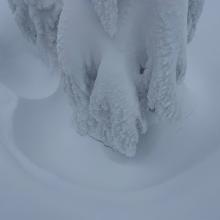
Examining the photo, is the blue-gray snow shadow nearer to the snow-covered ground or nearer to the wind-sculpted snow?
the snow-covered ground

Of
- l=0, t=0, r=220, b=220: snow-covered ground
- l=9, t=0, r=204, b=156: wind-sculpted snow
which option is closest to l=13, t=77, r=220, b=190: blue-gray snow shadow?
l=0, t=0, r=220, b=220: snow-covered ground

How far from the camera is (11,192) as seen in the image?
3.31ft

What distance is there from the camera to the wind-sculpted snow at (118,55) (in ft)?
2.42

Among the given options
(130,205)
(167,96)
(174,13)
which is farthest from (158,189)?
(174,13)

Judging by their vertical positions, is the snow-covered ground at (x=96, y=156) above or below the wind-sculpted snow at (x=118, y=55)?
below

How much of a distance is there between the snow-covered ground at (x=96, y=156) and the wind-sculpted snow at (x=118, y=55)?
0.13 m

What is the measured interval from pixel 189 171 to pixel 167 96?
239mm

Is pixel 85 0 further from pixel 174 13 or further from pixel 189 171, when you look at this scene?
pixel 189 171

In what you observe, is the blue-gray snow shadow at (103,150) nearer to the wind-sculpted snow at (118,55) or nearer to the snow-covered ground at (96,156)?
the snow-covered ground at (96,156)

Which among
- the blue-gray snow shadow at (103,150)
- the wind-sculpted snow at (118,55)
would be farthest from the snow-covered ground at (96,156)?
the wind-sculpted snow at (118,55)

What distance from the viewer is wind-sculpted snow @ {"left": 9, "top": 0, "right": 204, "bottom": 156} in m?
0.74

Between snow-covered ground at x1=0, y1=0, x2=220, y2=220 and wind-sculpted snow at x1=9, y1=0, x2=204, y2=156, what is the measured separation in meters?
0.13

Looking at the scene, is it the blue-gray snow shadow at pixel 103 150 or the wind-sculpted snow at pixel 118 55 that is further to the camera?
the blue-gray snow shadow at pixel 103 150

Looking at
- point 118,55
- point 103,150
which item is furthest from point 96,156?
point 118,55
